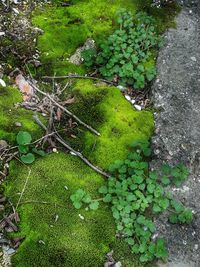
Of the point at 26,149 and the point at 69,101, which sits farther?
the point at 69,101

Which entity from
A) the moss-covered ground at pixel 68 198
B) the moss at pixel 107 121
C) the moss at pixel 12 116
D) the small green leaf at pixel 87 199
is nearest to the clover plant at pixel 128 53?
the moss at pixel 107 121

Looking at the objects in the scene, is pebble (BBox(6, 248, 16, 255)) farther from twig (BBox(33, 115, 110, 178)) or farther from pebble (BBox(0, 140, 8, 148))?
twig (BBox(33, 115, 110, 178))

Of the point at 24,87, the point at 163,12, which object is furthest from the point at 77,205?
the point at 163,12

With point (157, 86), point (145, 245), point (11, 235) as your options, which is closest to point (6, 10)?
point (157, 86)

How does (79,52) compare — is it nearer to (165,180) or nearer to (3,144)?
(3,144)

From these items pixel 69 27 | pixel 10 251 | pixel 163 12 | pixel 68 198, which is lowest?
pixel 10 251

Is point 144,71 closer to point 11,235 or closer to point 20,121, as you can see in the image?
point 20,121
